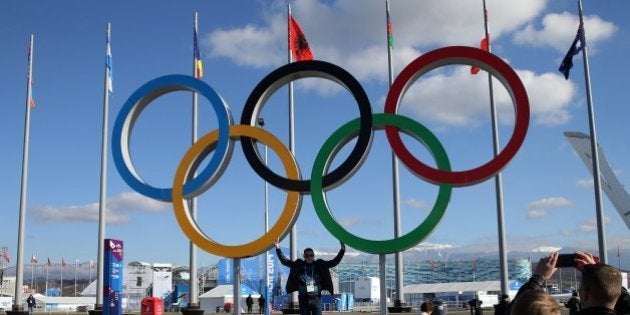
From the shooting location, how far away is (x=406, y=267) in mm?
170625

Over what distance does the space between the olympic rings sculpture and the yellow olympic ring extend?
2cm

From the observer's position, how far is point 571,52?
22.4 metres

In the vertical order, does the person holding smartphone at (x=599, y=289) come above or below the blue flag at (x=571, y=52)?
below

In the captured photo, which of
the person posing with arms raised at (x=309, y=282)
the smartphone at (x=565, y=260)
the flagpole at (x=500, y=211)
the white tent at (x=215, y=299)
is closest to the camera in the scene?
the smartphone at (x=565, y=260)

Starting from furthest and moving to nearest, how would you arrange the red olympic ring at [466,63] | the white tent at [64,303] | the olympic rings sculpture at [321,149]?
1. the white tent at [64,303]
2. the olympic rings sculpture at [321,149]
3. the red olympic ring at [466,63]

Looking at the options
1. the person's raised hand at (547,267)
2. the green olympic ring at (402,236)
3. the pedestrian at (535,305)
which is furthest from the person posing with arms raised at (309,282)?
the pedestrian at (535,305)

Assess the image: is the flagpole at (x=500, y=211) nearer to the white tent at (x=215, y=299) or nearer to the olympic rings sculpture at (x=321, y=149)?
the olympic rings sculpture at (x=321, y=149)

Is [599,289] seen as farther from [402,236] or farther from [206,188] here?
[206,188]

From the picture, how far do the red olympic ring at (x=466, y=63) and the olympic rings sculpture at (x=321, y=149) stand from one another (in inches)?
0.7

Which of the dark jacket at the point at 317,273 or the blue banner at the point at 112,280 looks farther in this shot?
the blue banner at the point at 112,280

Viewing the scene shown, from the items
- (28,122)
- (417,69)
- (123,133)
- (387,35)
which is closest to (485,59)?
(417,69)

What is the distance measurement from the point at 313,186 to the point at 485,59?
4.20 m

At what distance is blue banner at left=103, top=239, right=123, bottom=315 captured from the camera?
52.6 ft

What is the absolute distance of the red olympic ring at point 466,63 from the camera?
496 inches
